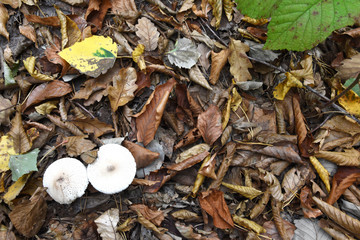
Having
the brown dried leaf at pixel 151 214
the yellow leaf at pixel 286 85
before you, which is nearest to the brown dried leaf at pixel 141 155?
the brown dried leaf at pixel 151 214

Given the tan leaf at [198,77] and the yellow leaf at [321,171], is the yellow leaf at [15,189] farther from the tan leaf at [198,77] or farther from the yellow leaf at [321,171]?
the yellow leaf at [321,171]

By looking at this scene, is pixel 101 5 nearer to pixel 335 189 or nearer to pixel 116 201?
pixel 116 201

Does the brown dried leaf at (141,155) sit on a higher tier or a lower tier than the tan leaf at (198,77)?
lower

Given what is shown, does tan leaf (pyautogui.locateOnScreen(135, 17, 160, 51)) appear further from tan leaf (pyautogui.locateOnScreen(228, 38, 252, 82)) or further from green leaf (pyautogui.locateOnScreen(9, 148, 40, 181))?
green leaf (pyautogui.locateOnScreen(9, 148, 40, 181))

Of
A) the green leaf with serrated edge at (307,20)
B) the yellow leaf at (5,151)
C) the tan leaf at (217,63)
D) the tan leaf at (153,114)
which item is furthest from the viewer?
the tan leaf at (217,63)

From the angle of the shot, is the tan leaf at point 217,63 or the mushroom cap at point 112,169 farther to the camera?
the tan leaf at point 217,63

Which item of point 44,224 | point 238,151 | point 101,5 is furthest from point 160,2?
point 44,224
